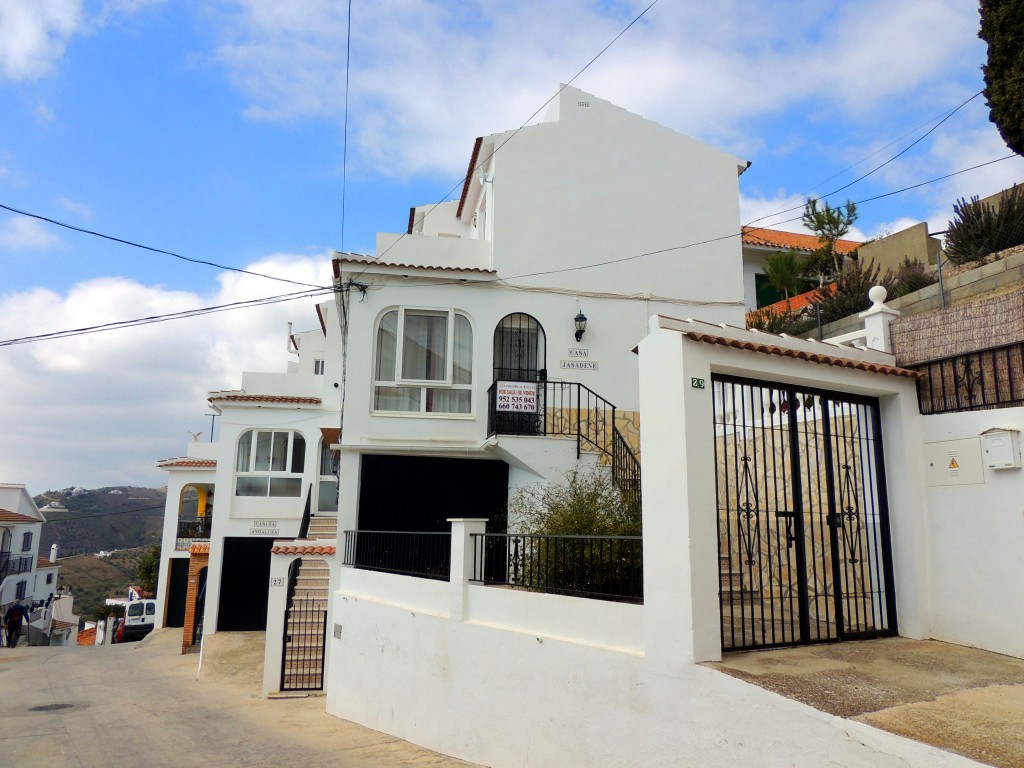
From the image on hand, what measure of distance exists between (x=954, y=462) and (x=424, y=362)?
826 centimetres

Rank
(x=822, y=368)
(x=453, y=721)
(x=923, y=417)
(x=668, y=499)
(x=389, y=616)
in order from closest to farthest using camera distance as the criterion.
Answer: (x=668, y=499), (x=822, y=368), (x=923, y=417), (x=453, y=721), (x=389, y=616)

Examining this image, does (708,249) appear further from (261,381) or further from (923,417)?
(261,381)

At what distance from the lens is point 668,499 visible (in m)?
5.51

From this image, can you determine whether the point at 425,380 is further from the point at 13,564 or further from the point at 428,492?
the point at 13,564

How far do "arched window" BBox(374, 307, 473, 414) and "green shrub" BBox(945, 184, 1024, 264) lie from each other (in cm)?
846

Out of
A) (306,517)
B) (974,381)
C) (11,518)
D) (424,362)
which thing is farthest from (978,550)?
(11,518)

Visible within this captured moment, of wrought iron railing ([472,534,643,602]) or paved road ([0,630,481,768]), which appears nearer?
wrought iron railing ([472,534,643,602])

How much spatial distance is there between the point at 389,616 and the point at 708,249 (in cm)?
915

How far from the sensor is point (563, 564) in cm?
706

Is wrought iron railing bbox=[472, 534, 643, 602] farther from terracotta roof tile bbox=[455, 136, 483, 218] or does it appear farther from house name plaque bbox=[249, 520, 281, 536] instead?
house name plaque bbox=[249, 520, 281, 536]

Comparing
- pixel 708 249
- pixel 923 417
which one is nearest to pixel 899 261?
pixel 708 249

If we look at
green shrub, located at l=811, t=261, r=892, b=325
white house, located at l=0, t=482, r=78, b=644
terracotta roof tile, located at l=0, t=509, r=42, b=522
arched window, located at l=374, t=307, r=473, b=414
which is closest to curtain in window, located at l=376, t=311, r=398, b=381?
arched window, located at l=374, t=307, r=473, b=414

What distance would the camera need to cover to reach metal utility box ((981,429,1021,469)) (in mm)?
6020

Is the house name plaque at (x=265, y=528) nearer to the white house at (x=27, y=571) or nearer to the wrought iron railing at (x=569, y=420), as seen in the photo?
the wrought iron railing at (x=569, y=420)
